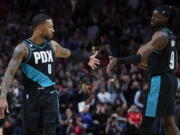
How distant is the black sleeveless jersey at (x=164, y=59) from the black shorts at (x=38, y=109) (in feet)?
4.56

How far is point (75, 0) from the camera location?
806 inches

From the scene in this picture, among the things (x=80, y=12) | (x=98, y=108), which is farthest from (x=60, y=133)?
(x=80, y=12)

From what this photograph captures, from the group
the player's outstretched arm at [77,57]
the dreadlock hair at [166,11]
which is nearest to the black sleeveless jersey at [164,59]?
the dreadlock hair at [166,11]

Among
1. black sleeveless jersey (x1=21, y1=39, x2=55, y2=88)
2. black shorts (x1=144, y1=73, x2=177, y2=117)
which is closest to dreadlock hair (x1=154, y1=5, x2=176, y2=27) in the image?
black shorts (x1=144, y1=73, x2=177, y2=117)

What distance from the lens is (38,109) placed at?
6957 mm

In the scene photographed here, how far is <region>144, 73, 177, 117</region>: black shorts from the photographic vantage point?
6594 millimetres

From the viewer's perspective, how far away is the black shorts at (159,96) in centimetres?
659

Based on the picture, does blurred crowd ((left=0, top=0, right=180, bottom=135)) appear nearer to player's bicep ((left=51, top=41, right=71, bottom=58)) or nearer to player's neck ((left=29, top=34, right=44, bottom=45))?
player's bicep ((left=51, top=41, right=71, bottom=58))

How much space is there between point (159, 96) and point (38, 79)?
160cm

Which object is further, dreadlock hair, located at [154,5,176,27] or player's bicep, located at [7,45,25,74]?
player's bicep, located at [7,45,25,74]

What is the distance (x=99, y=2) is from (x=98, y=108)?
8079 mm

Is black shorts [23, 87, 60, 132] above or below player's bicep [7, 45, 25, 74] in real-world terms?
below

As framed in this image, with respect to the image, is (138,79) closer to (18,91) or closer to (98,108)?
(98,108)

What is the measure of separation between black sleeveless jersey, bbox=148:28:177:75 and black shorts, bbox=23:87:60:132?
1.39 meters
